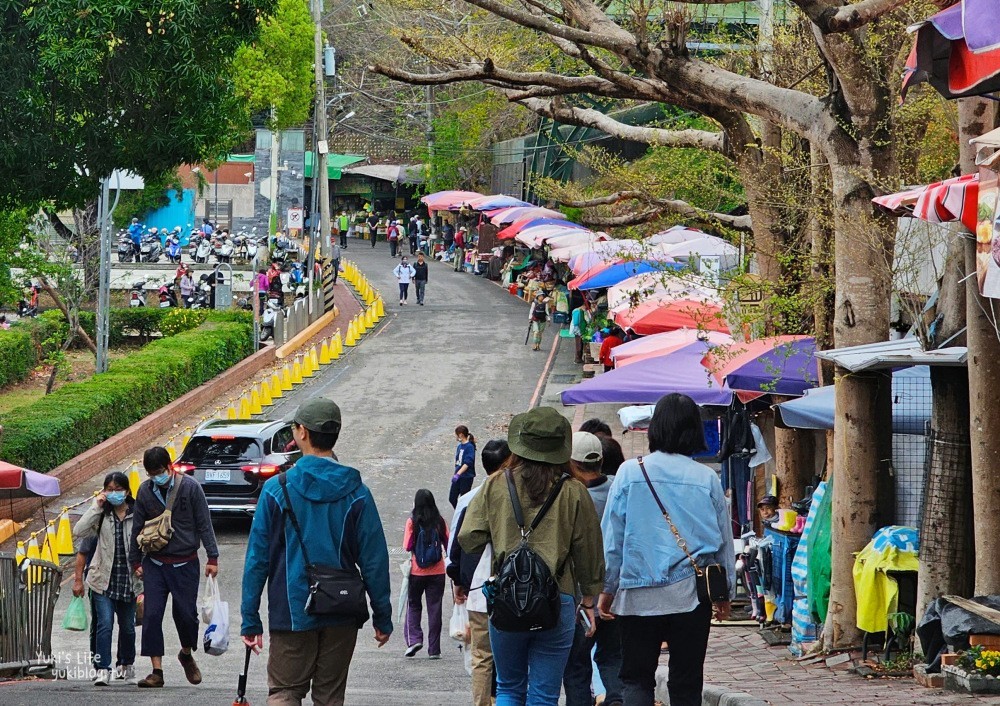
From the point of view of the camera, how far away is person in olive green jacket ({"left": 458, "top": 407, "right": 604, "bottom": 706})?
6078 millimetres

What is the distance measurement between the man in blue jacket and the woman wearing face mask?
12.3 feet

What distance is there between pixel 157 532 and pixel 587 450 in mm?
3311

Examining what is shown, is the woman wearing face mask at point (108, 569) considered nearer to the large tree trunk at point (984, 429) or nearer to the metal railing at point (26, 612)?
the metal railing at point (26, 612)

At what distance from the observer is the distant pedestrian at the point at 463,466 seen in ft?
56.4

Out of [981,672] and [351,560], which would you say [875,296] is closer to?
[981,672]

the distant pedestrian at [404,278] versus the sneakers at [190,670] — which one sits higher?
the distant pedestrian at [404,278]

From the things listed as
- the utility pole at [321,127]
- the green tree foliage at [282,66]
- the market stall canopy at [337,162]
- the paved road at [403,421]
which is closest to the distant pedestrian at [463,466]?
the paved road at [403,421]

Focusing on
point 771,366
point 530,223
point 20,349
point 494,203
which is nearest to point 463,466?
point 771,366

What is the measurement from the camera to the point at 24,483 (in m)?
13.2

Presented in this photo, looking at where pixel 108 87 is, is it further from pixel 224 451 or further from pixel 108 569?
pixel 108 569

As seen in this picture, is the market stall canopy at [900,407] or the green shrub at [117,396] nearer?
the market stall canopy at [900,407]

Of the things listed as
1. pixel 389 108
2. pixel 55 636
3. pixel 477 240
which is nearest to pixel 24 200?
pixel 55 636

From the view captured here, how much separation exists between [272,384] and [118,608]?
18.7 m

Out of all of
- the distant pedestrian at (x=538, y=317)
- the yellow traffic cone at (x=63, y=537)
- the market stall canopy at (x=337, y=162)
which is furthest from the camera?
the market stall canopy at (x=337, y=162)
